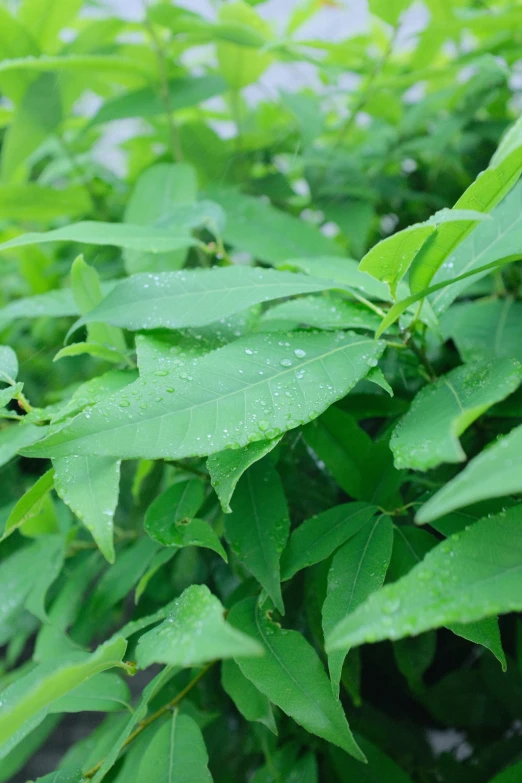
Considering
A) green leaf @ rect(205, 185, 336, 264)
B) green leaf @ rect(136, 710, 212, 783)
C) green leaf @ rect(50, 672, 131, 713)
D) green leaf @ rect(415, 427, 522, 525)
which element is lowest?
green leaf @ rect(50, 672, 131, 713)

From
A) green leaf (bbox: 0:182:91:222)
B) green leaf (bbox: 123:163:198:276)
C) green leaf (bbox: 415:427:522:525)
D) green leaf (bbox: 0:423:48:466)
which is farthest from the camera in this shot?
green leaf (bbox: 0:182:91:222)

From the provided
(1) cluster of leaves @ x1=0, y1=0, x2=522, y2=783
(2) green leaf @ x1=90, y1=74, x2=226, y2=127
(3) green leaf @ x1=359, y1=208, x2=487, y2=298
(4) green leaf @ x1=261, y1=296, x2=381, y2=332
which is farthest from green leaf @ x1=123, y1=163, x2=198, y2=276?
(3) green leaf @ x1=359, y1=208, x2=487, y2=298

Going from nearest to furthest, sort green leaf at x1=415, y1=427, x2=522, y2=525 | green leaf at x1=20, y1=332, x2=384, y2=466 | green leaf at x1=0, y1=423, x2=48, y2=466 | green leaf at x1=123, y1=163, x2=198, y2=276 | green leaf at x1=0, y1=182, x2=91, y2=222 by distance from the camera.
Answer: green leaf at x1=415, y1=427, x2=522, y2=525, green leaf at x1=20, y1=332, x2=384, y2=466, green leaf at x1=0, y1=423, x2=48, y2=466, green leaf at x1=123, y1=163, x2=198, y2=276, green leaf at x1=0, y1=182, x2=91, y2=222

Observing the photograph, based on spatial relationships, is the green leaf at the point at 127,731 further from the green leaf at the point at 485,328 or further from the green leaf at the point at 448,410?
the green leaf at the point at 485,328

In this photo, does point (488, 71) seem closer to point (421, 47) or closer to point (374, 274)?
point (421, 47)

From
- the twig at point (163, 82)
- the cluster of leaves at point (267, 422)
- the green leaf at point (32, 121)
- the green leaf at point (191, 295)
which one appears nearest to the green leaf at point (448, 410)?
the cluster of leaves at point (267, 422)

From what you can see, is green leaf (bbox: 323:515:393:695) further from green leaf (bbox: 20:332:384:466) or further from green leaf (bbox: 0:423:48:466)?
green leaf (bbox: 0:423:48:466)

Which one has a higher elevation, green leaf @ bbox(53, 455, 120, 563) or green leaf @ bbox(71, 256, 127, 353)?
green leaf @ bbox(71, 256, 127, 353)
